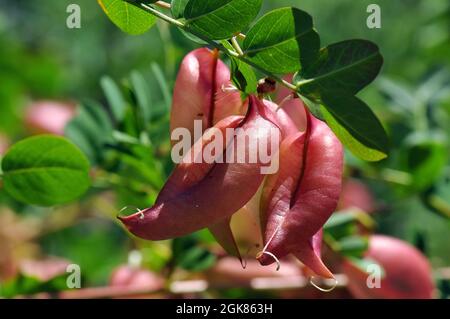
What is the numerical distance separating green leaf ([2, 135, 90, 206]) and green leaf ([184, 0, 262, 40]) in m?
0.22

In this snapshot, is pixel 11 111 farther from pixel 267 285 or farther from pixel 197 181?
pixel 197 181

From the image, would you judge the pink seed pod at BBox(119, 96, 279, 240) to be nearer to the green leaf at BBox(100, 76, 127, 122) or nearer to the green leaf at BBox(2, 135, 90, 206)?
the green leaf at BBox(2, 135, 90, 206)

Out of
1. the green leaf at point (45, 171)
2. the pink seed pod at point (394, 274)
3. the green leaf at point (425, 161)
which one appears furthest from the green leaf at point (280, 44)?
the green leaf at point (425, 161)

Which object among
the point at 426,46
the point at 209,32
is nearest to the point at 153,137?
the point at 209,32

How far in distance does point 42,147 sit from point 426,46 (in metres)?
1.07

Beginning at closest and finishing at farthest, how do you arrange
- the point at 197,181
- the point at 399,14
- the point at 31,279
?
1. the point at 197,181
2. the point at 31,279
3. the point at 399,14

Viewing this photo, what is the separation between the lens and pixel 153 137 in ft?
3.56

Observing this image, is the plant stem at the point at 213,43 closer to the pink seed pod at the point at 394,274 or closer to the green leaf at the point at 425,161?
the pink seed pod at the point at 394,274

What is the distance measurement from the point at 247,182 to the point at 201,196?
4 centimetres

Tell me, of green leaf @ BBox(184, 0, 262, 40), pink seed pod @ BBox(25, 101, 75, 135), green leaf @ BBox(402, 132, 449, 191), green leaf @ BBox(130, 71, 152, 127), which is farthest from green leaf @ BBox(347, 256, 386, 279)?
pink seed pod @ BBox(25, 101, 75, 135)

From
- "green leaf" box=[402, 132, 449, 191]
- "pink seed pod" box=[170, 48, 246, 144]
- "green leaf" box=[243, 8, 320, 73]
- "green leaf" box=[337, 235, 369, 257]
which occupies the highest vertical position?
"green leaf" box=[243, 8, 320, 73]

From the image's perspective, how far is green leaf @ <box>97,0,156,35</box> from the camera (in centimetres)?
78

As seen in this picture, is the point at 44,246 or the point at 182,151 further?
the point at 44,246

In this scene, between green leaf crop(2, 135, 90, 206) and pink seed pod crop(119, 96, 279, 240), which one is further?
green leaf crop(2, 135, 90, 206)
